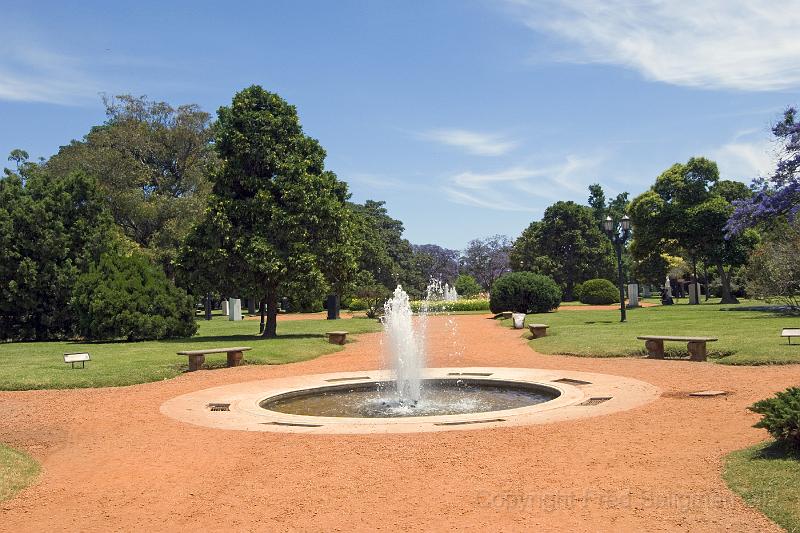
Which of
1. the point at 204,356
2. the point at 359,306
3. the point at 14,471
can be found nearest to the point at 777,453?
the point at 14,471

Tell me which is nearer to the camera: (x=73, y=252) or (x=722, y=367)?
(x=722, y=367)

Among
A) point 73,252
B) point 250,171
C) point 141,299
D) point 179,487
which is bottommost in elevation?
point 179,487

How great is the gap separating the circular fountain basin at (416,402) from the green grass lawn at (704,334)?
4.91 m

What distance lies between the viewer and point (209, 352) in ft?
56.5

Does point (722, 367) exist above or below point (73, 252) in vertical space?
below

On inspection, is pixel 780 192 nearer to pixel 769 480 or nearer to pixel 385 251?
pixel 769 480

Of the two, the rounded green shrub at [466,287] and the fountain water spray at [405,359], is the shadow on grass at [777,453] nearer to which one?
the fountain water spray at [405,359]

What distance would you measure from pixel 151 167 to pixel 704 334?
36.6m

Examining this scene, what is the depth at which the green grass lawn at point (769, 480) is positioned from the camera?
537 cm

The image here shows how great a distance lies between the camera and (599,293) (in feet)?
152

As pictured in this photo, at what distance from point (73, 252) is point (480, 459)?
2576cm

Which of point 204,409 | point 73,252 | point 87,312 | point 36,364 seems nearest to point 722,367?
point 204,409

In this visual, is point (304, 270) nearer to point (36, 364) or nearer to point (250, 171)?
point (250, 171)

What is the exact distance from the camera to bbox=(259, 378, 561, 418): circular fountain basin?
11.5 meters
